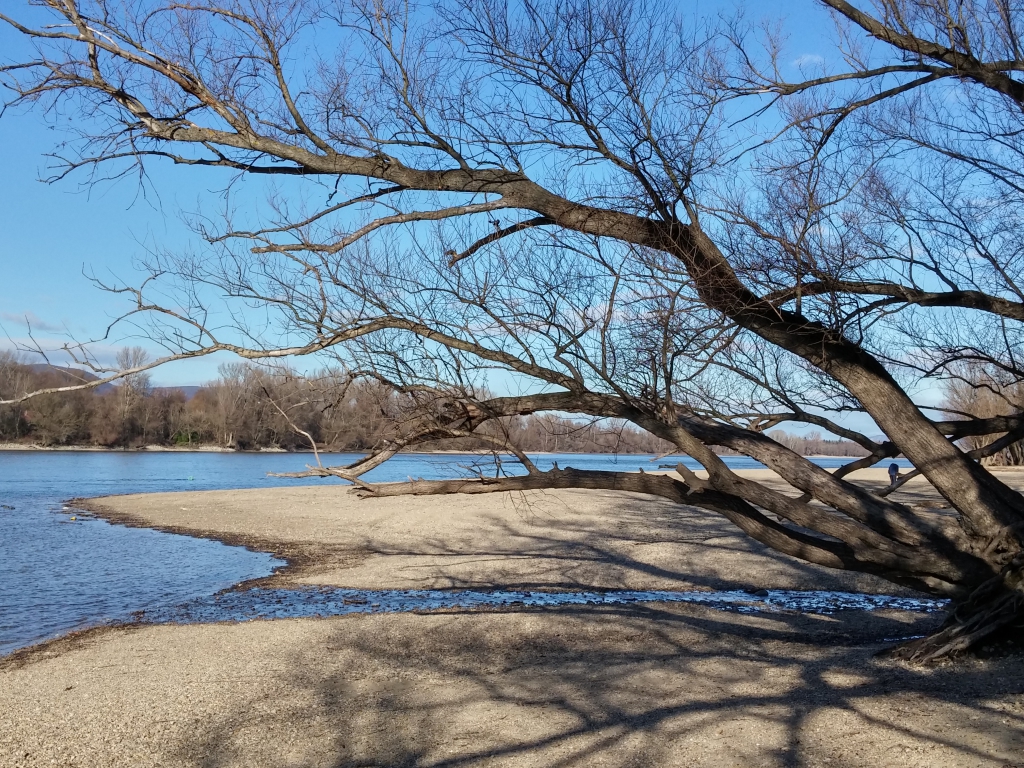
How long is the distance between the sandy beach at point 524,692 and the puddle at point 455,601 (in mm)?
703

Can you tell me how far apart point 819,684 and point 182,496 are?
33.5m

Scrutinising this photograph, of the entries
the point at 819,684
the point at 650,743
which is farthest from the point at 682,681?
the point at 650,743

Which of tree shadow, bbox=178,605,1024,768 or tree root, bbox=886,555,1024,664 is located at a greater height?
tree root, bbox=886,555,1024,664

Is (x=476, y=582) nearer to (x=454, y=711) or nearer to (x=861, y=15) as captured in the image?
(x=454, y=711)

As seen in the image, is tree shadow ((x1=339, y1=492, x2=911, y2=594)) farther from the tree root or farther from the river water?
the tree root

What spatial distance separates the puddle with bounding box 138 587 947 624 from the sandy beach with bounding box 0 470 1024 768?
2.31 ft

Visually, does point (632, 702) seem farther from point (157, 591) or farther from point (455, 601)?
point (157, 591)

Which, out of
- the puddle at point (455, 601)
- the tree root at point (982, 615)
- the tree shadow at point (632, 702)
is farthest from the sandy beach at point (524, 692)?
the puddle at point (455, 601)

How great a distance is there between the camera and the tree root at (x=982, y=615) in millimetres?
7422

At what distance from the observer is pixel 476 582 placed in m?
16.3

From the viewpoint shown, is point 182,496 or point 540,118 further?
point 182,496

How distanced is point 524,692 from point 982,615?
13.2 ft

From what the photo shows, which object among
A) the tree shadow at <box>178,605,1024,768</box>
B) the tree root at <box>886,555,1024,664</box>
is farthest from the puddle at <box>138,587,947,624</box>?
the tree root at <box>886,555,1024,664</box>

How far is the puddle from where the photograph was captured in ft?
44.7
